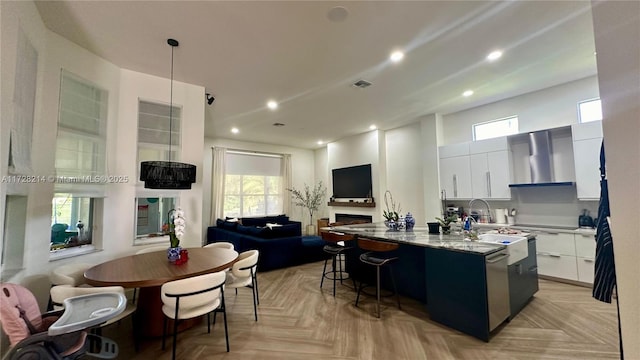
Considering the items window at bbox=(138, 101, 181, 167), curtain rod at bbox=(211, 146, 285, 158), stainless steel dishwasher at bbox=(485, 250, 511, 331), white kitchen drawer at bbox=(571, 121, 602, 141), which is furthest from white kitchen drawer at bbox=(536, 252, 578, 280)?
curtain rod at bbox=(211, 146, 285, 158)

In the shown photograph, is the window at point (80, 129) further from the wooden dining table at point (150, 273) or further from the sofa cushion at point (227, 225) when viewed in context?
the sofa cushion at point (227, 225)

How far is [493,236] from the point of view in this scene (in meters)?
3.19

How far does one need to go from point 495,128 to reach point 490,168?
0.94 meters

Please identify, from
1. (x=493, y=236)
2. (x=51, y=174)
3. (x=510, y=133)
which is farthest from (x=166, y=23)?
(x=510, y=133)

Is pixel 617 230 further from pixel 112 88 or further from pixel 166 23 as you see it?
pixel 112 88

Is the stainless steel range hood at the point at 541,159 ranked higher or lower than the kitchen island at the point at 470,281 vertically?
higher

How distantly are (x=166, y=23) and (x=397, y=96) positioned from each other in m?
3.54

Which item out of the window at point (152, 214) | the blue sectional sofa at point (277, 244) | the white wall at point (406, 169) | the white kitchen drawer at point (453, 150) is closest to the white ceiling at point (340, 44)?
the white kitchen drawer at point (453, 150)

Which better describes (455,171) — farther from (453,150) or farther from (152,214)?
(152,214)

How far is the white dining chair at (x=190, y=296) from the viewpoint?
209 centimetres

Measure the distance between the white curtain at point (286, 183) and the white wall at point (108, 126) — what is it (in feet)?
15.2

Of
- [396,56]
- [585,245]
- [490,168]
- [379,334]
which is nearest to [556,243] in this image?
[585,245]

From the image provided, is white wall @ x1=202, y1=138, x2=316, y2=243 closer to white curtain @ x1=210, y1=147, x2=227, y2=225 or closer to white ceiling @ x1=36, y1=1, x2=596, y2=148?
white curtain @ x1=210, y1=147, x2=227, y2=225

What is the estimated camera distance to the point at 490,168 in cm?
465
